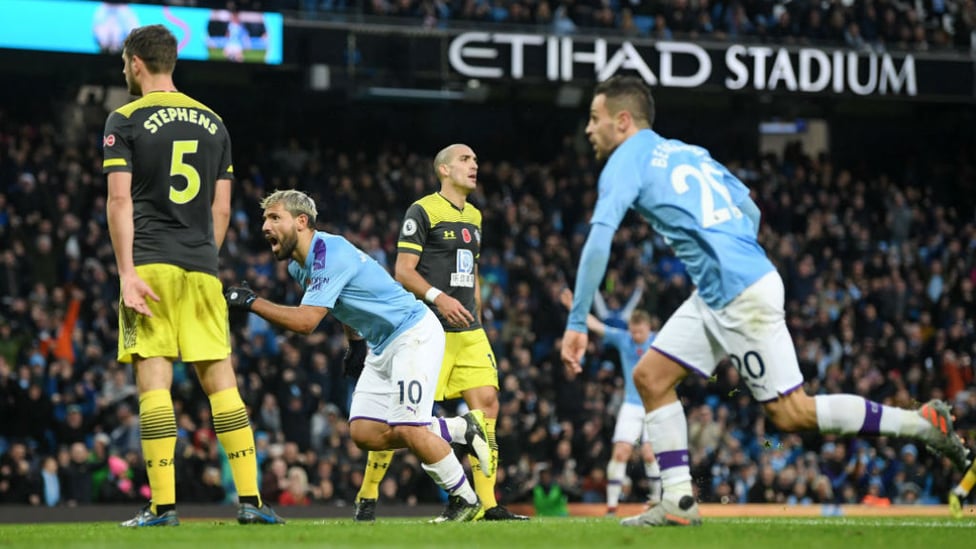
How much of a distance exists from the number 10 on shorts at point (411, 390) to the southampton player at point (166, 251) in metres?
1.13

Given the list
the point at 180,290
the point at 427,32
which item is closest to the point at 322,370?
the point at 427,32

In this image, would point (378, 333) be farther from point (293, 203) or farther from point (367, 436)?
point (293, 203)

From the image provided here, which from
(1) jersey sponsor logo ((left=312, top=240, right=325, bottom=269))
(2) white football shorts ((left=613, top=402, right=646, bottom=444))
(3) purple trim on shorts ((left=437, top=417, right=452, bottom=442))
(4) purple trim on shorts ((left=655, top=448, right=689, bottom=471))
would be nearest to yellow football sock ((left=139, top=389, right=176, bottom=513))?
(1) jersey sponsor logo ((left=312, top=240, right=325, bottom=269))

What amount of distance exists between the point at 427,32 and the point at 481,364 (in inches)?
591

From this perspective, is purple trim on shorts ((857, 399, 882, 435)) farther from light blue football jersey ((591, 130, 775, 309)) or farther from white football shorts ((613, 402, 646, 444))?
white football shorts ((613, 402, 646, 444))

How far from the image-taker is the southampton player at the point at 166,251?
25.6ft

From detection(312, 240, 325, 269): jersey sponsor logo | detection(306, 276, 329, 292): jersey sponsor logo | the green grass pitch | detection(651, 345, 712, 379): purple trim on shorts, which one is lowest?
the green grass pitch

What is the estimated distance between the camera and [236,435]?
26.5ft

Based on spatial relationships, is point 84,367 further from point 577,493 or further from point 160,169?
point 160,169

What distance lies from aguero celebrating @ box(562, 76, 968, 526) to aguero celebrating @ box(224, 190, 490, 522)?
5.51 feet

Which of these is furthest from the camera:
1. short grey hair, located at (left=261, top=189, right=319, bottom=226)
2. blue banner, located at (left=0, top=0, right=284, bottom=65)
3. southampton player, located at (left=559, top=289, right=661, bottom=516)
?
blue banner, located at (left=0, top=0, right=284, bottom=65)

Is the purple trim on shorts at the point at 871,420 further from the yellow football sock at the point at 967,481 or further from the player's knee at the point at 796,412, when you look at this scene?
the yellow football sock at the point at 967,481

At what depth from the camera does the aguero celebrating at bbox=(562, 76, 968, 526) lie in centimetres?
733

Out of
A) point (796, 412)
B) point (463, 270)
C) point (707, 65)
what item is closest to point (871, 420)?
point (796, 412)
